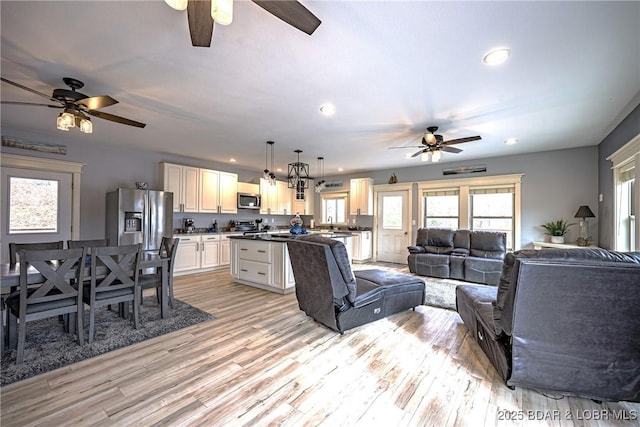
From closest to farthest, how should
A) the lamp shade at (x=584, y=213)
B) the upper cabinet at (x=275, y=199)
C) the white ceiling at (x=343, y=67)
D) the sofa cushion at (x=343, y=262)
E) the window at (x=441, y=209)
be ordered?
the white ceiling at (x=343, y=67), the sofa cushion at (x=343, y=262), the lamp shade at (x=584, y=213), the window at (x=441, y=209), the upper cabinet at (x=275, y=199)

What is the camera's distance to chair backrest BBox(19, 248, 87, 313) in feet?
7.06

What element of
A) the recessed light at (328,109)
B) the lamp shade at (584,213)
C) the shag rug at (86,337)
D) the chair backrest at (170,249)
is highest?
the recessed light at (328,109)

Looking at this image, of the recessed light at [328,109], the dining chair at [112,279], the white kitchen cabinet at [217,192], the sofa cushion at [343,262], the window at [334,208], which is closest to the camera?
the dining chair at [112,279]

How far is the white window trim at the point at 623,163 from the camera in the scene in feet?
9.88

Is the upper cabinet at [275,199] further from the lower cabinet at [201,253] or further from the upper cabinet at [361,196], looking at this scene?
the upper cabinet at [361,196]

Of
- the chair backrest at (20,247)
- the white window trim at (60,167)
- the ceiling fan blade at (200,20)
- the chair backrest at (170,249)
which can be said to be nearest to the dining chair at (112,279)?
the chair backrest at (170,249)

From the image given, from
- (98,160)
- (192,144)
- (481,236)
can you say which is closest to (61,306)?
(192,144)

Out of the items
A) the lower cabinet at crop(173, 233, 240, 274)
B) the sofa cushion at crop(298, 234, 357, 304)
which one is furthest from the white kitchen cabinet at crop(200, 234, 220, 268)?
the sofa cushion at crop(298, 234, 357, 304)

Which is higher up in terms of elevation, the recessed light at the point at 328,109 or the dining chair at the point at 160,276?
the recessed light at the point at 328,109

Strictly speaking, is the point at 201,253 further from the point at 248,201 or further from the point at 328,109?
the point at 328,109

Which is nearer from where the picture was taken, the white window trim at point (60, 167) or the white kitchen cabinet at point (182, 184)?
the white window trim at point (60, 167)

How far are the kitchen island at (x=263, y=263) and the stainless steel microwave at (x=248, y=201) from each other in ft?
7.17

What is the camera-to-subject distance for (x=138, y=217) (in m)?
4.86

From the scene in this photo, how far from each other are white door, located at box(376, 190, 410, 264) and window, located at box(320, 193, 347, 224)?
47.3 inches
